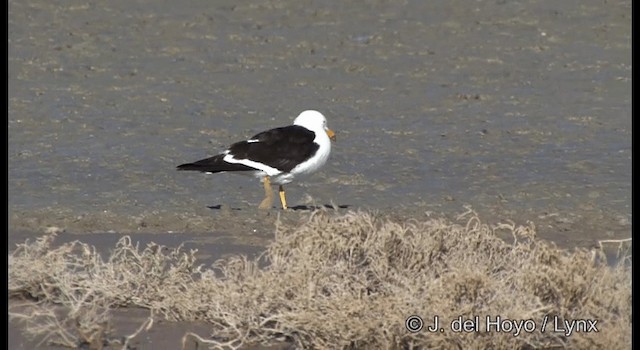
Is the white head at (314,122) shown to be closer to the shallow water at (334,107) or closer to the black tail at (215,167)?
the shallow water at (334,107)

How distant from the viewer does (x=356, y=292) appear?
7895 millimetres

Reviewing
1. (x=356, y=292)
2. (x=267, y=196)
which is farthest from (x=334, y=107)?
(x=356, y=292)

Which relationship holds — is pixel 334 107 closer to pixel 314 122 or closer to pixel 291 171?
pixel 314 122

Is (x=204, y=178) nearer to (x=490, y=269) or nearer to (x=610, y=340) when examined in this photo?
(x=490, y=269)

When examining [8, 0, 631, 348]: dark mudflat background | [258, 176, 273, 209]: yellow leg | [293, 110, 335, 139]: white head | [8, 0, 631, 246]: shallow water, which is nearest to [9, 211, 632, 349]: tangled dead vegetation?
[8, 0, 631, 348]: dark mudflat background

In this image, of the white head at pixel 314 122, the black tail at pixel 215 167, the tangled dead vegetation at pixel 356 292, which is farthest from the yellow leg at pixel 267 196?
the tangled dead vegetation at pixel 356 292

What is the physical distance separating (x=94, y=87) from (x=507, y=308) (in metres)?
7.63

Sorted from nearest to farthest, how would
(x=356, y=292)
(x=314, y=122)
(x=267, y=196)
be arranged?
(x=356, y=292)
(x=267, y=196)
(x=314, y=122)

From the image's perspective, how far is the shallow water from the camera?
11.5 m

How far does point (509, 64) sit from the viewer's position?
15.2m

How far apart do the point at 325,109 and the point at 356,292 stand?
633 cm

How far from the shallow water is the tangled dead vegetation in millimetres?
2363

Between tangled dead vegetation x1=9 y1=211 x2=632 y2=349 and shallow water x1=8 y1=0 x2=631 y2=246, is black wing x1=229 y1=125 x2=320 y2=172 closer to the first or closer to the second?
shallow water x1=8 y1=0 x2=631 y2=246

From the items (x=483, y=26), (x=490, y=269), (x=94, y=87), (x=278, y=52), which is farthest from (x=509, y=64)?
(x=490, y=269)
